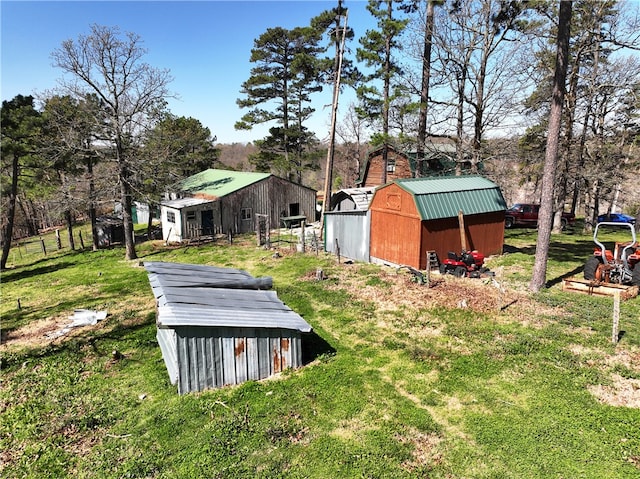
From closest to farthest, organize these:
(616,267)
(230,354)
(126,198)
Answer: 1. (230,354)
2. (616,267)
3. (126,198)

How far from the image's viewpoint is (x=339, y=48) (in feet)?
82.7

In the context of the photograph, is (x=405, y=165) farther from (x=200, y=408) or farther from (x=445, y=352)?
(x=200, y=408)

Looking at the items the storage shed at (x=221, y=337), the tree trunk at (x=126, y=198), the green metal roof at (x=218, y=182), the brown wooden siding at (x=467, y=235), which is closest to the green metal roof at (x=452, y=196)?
the brown wooden siding at (x=467, y=235)

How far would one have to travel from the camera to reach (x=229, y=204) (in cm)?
2991

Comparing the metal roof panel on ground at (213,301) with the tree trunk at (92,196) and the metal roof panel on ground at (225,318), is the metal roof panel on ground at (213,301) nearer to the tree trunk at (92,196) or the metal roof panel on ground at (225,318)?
the metal roof panel on ground at (225,318)

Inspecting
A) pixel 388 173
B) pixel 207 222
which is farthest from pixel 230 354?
pixel 388 173

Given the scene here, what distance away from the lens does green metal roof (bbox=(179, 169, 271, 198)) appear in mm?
30478

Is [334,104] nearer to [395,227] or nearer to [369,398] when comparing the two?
[395,227]

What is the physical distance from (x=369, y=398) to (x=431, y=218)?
31.6 feet

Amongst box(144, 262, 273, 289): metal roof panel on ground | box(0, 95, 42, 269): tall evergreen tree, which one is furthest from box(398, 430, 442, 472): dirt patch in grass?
box(0, 95, 42, 269): tall evergreen tree

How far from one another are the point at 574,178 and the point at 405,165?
14054mm

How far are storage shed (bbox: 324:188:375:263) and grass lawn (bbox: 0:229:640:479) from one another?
5379 millimetres

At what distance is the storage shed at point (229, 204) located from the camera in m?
28.8

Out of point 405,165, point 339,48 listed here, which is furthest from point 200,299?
point 405,165
